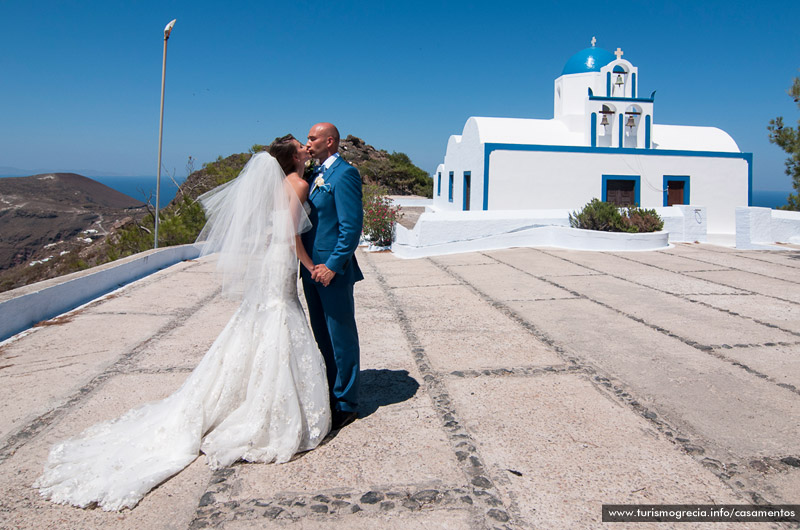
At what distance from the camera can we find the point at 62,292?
6.36 metres

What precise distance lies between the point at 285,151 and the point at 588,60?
19088mm

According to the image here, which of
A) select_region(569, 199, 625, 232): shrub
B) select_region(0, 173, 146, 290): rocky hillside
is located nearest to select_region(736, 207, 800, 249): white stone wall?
select_region(569, 199, 625, 232): shrub

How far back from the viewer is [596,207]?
41.3 ft

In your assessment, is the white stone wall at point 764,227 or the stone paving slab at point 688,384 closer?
the stone paving slab at point 688,384

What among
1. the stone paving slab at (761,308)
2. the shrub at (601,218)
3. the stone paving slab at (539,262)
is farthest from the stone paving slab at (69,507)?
the shrub at (601,218)

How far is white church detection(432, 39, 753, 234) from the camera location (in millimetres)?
16531

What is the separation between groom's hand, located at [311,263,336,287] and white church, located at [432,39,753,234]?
13656 millimetres

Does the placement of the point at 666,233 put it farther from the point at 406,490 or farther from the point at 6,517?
the point at 6,517

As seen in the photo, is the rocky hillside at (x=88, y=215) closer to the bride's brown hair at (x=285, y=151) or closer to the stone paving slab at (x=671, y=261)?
the stone paving slab at (x=671, y=261)

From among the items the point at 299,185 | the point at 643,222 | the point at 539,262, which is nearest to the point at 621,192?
the point at 643,222

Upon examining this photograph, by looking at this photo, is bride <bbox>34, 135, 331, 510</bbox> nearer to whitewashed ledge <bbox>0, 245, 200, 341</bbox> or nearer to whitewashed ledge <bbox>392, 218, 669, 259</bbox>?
whitewashed ledge <bbox>0, 245, 200, 341</bbox>

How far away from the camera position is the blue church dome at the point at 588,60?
63.5ft

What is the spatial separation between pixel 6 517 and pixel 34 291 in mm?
4123

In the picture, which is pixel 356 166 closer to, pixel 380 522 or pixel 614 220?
pixel 614 220
